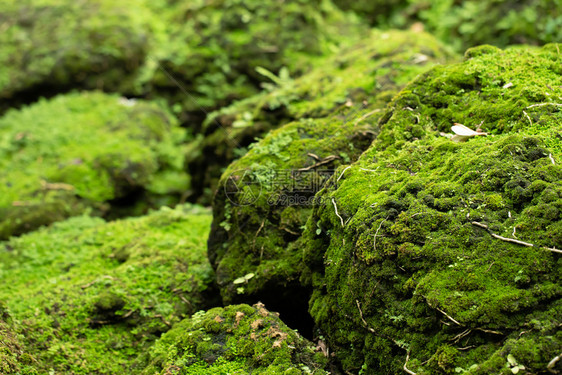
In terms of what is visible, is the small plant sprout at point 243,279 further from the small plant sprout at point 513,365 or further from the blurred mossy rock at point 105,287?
the small plant sprout at point 513,365

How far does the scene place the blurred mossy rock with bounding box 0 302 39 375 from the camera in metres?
3.99

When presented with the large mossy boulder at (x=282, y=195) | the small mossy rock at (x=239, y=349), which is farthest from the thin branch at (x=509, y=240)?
the large mossy boulder at (x=282, y=195)

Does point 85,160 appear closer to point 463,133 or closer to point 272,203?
point 272,203

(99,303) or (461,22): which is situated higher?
(461,22)

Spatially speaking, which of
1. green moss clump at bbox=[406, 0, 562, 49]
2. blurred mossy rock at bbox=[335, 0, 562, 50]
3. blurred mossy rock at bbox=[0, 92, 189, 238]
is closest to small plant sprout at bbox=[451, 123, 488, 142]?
blurred mossy rock at bbox=[335, 0, 562, 50]

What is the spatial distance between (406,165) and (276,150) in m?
1.89

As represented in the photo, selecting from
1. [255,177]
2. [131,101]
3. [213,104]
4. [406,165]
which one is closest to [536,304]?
[406,165]

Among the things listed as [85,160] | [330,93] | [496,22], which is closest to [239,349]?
[330,93]

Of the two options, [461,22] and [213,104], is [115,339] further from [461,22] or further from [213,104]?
[461,22]

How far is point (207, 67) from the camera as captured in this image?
10891 millimetres

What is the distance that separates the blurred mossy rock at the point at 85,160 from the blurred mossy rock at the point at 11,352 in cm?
397

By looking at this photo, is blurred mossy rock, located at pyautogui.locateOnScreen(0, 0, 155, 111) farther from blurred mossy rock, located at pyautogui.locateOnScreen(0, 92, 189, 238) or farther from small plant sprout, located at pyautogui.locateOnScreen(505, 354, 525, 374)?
small plant sprout, located at pyautogui.locateOnScreen(505, 354, 525, 374)

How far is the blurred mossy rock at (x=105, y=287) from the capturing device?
5.11 meters

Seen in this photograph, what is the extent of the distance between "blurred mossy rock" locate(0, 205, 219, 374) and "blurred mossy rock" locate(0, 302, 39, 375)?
0.24 m
